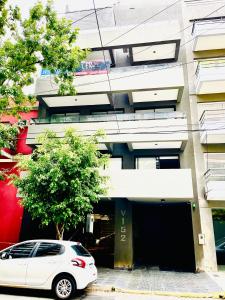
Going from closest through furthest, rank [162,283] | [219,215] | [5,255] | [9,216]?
[5,255]
[162,283]
[219,215]
[9,216]

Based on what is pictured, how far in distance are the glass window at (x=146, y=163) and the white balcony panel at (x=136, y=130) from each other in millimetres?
1695

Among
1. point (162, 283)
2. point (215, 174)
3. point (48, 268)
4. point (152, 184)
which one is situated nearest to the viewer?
point (48, 268)

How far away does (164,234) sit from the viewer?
15.2 meters

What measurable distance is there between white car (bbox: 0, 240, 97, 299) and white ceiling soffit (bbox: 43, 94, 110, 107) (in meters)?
9.63

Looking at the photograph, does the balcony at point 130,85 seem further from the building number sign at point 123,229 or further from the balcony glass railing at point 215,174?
the building number sign at point 123,229

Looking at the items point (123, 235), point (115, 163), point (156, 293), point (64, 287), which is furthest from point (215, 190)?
point (64, 287)

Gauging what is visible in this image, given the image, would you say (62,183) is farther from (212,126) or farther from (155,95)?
(212,126)

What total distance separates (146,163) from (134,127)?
2391 millimetres

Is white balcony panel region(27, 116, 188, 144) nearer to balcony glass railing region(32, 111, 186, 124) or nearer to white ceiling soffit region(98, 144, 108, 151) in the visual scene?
balcony glass railing region(32, 111, 186, 124)

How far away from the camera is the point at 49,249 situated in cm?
747

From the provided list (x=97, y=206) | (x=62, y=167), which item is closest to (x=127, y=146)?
(x=97, y=206)

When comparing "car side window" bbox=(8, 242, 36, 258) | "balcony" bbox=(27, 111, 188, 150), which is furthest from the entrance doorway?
"car side window" bbox=(8, 242, 36, 258)

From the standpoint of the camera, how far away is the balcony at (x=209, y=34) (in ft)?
47.2

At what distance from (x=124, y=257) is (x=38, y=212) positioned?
5.61 m
